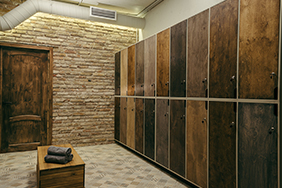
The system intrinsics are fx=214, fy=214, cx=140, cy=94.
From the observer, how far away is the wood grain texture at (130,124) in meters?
4.44

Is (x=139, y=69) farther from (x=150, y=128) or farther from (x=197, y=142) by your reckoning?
(x=197, y=142)

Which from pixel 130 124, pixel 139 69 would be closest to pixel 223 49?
pixel 139 69

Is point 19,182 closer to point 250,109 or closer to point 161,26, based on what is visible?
point 250,109

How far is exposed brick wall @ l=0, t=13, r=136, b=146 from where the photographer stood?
472cm

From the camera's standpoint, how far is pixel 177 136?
3076 millimetres

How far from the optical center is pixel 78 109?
503 centimetres

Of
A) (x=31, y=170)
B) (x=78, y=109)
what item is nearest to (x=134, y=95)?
(x=78, y=109)

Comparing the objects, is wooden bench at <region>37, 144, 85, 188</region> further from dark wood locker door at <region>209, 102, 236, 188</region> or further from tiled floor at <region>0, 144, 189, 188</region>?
dark wood locker door at <region>209, 102, 236, 188</region>

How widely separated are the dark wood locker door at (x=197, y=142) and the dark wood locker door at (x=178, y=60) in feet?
0.99

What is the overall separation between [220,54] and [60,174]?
88.7 inches

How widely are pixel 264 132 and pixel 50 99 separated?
423 cm

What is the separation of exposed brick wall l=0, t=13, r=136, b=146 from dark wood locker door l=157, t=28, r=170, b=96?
215cm

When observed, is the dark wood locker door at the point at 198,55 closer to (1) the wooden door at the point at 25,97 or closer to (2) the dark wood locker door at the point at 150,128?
(2) the dark wood locker door at the point at 150,128

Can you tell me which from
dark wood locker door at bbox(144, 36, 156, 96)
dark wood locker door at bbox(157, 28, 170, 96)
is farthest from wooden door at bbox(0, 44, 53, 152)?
dark wood locker door at bbox(157, 28, 170, 96)
